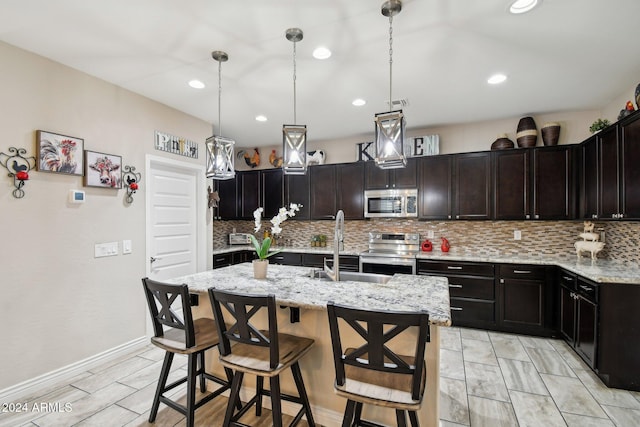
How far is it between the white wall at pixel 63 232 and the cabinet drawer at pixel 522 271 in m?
4.25

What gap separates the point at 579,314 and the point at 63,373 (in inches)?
190

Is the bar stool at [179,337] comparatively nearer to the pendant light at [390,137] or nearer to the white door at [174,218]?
the pendant light at [390,137]

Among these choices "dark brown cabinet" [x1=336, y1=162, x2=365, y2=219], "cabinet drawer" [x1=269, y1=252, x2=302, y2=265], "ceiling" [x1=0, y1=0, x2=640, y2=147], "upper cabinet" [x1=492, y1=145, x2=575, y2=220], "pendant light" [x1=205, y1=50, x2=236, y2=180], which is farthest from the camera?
"cabinet drawer" [x1=269, y1=252, x2=302, y2=265]

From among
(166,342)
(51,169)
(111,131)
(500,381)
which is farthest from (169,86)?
(500,381)

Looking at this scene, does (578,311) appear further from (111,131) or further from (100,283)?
(111,131)

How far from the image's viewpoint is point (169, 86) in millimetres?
3170

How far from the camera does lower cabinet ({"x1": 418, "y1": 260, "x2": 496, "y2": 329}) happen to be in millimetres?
3764

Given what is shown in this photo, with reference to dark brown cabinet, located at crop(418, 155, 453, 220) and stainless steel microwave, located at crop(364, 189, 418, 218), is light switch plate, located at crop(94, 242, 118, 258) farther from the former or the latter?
dark brown cabinet, located at crop(418, 155, 453, 220)

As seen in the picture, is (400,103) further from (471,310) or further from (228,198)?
(228,198)

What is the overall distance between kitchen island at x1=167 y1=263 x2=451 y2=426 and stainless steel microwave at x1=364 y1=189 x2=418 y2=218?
2.09m

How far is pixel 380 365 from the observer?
1.42 m

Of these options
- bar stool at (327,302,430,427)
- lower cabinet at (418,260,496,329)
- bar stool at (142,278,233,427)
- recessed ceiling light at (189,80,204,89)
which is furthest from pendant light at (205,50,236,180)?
lower cabinet at (418,260,496,329)

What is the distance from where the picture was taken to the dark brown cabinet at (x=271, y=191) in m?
5.30

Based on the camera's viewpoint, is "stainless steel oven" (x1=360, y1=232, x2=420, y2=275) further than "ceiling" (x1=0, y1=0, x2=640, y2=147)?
Yes
